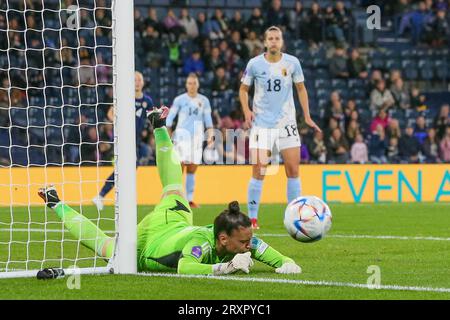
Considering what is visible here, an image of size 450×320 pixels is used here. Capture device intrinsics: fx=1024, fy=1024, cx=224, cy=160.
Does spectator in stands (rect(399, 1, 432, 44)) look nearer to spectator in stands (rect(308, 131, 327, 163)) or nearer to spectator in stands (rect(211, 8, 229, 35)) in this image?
spectator in stands (rect(211, 8, 229, 35))

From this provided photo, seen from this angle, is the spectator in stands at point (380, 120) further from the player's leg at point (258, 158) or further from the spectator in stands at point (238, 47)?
the player's leg at point (258, 158)

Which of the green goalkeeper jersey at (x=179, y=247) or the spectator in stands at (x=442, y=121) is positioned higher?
the spectator in stands at (x=442, y=121)

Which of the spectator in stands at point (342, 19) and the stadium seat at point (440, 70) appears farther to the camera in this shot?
the stadium seat at point (440, 70)

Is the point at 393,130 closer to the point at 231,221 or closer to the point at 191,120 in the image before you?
the point at 191,120

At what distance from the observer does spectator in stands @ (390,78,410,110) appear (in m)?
22.3

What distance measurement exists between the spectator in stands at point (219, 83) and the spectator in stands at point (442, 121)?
4470mm

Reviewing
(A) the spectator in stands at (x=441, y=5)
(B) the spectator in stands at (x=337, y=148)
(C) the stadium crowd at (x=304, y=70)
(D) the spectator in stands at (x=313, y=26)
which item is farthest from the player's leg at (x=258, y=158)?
(A) the spectator in stands at (x=441, y=5)

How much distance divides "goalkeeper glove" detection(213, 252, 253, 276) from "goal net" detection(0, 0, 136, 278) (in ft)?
2.31

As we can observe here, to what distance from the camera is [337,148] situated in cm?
2020

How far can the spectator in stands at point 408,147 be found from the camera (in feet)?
67.7

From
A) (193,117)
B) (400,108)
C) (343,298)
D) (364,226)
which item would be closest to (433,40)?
(400,108)

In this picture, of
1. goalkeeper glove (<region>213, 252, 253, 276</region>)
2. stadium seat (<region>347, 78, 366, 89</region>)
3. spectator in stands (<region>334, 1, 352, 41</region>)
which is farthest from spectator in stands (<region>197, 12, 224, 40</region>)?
goalkeeper glove (<region>213, 252, 253, 276</region>)

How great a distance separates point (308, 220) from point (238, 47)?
47.9 feet
